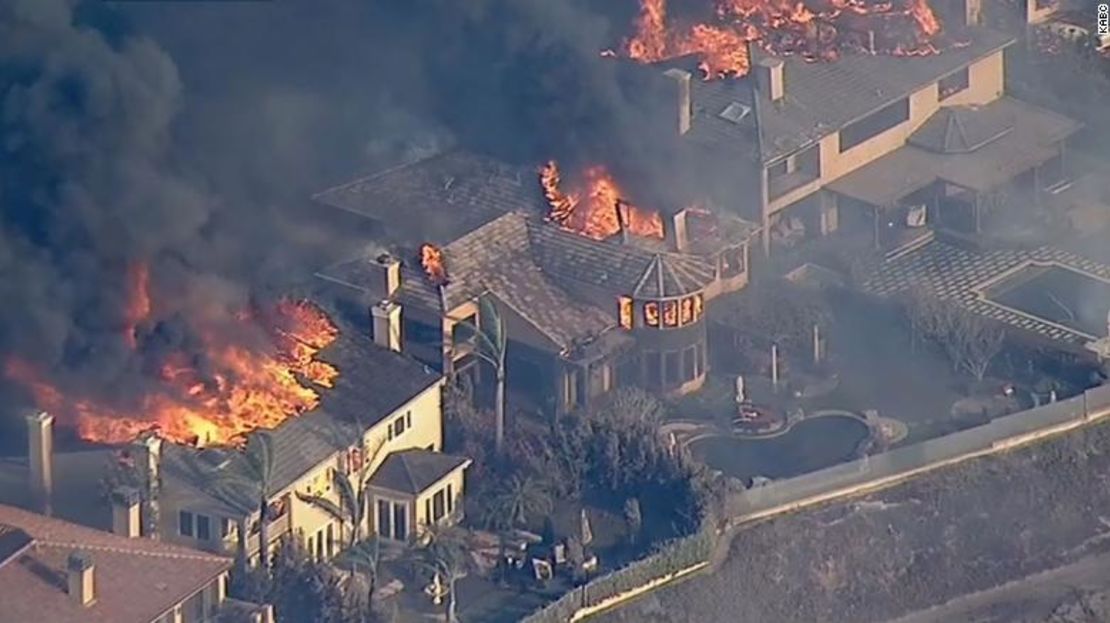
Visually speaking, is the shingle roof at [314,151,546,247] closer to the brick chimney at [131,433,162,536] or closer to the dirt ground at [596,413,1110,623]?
the dirt ground at [596,413,1110,623]

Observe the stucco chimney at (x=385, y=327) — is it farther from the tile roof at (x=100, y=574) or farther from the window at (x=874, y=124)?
the window at (x=874, y=124)

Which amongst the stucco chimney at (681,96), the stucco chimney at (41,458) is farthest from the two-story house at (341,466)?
the stucco chimney at (681,96)

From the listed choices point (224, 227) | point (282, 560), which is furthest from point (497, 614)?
point (224, 227)

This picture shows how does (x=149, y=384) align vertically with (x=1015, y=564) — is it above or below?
above

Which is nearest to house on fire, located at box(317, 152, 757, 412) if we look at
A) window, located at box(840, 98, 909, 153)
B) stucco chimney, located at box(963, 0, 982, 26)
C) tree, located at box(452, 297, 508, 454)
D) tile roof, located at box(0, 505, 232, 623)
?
tree, located at box(452, 297, 508, 454)

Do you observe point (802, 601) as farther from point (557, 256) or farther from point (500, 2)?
point (500, 2)
